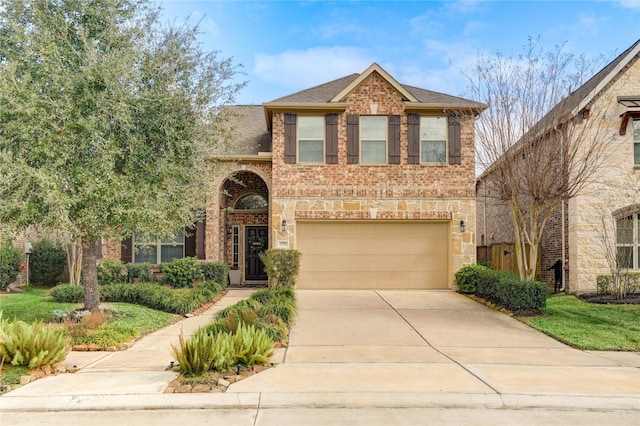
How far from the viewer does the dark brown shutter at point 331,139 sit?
16.0 metres

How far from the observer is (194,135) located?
1045cm

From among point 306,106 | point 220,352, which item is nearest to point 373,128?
point 306,106

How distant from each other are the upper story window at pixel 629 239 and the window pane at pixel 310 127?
922 centimetres

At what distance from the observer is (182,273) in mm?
15719

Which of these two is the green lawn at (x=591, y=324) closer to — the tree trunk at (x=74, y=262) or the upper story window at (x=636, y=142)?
the upper story window at (x=636, y=142)

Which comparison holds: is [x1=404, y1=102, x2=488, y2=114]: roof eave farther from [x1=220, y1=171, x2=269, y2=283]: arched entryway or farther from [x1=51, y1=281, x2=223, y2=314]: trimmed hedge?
[x1=51, y1=281, x2=223, y2=314]: trimmed hedge

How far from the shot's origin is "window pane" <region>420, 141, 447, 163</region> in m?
16.2

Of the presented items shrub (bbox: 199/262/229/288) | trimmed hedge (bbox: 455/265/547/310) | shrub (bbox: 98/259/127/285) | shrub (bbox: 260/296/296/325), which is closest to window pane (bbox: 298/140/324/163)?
shrub (bbox: 199/262/229/288)

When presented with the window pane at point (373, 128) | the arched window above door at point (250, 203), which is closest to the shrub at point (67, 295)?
the arched window above door at point (250, 203)

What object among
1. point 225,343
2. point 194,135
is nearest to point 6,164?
point 194,135

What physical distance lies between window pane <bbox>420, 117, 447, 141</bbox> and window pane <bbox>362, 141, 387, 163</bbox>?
1.29 m

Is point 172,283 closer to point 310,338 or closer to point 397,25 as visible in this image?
point 310,338

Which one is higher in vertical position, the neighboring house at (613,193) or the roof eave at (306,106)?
the roof eave at (306,106)

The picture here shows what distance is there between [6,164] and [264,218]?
10.8 metres
